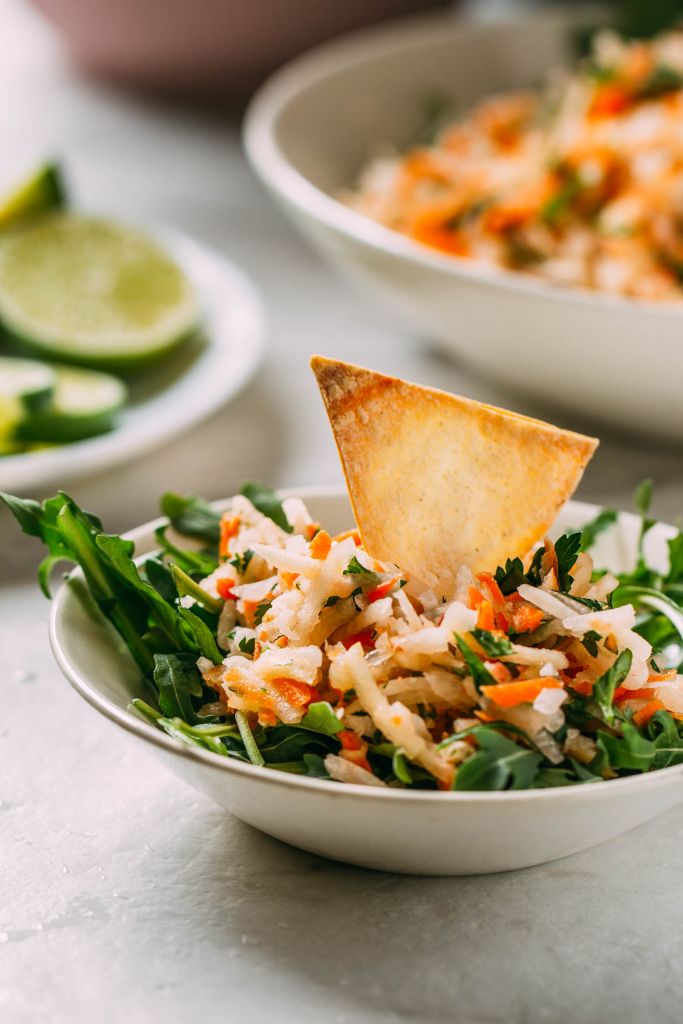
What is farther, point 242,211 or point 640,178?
point 242,211

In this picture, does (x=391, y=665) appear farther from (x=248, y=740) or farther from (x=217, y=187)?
(x=217, y=187)

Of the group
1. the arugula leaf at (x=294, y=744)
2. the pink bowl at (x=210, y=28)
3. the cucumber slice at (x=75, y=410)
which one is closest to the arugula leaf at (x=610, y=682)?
the arugula leaf at (x=294, y=744)

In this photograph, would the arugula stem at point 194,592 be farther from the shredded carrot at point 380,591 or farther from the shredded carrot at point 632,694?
the shredded carrot at point 632,694

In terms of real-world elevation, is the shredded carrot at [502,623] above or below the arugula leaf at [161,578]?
above

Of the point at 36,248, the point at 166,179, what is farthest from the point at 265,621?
the point at 166,179

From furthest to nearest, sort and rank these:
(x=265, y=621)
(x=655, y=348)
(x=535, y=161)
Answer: (x=535, y=161) < (x=655, y=348) < (x=265, y=621)

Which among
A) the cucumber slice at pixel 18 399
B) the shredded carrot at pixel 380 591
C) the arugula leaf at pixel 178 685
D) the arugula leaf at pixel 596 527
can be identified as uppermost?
the shredded carrot at pixel 380 591

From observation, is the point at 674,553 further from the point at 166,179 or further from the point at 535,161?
the point at 166,179
